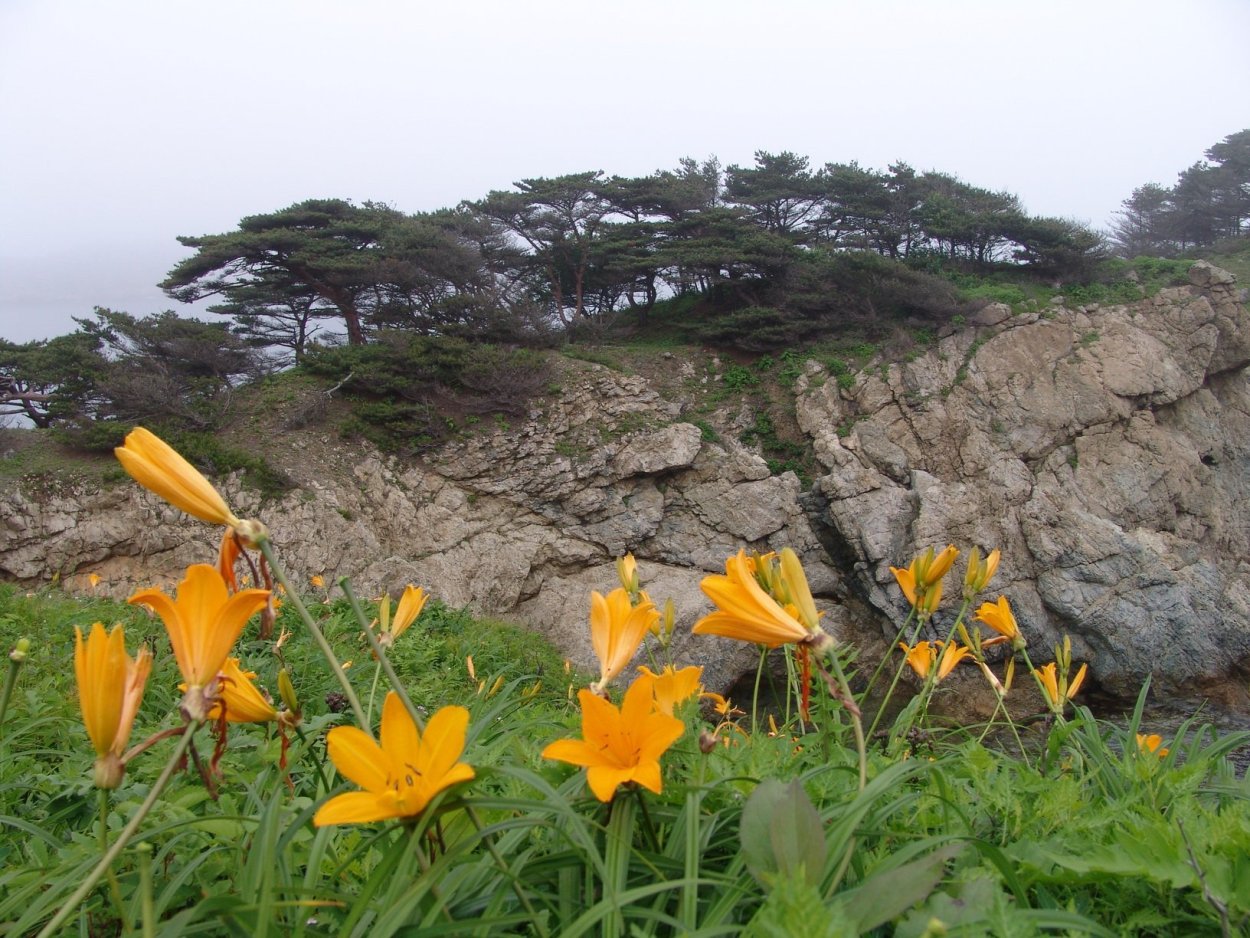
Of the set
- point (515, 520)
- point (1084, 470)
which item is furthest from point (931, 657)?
point (1084, 470)

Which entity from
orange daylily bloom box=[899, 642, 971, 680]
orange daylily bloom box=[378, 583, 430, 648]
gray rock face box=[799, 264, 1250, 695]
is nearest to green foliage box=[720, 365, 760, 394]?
gray rock face box=[799, 264, 1250, 695]

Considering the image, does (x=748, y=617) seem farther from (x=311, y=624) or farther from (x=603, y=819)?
(x=311, y=624)

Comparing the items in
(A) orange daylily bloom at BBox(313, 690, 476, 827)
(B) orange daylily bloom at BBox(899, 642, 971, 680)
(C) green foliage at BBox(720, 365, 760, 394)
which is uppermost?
(A) orange daylily bloom at BBox(313, 690, 476, 827)

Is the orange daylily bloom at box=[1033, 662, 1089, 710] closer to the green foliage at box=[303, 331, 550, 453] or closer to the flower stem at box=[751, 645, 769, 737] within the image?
the flower stem at box=[751, 645, 769, 737]

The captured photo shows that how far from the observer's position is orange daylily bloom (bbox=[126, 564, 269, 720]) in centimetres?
63

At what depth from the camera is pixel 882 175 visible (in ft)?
55.0

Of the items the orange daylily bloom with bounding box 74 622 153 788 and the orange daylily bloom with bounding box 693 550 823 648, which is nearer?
the orange daylily bloom with bounding box 74 622 153 788

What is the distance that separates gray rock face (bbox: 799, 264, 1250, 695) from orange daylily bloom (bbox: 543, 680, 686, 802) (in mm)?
9967

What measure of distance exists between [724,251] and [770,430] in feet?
12.5

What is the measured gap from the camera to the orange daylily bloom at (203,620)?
2.08 feet

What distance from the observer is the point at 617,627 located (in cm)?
90

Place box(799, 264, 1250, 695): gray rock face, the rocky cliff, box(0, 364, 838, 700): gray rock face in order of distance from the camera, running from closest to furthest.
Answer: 1. box(0, 364, 838, 700): gray rock face
2. the rocky cliff
3. box(799, 264, 1250, 695): gray rock face

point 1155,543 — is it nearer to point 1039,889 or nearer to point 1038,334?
point 1038,334

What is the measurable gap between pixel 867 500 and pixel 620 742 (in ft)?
34.3
